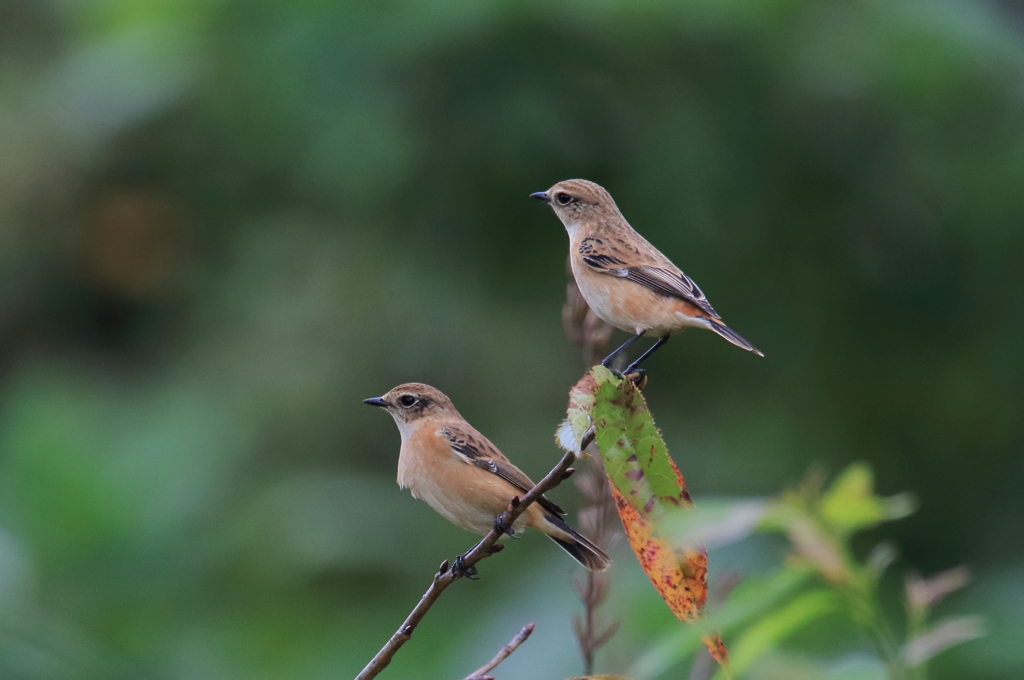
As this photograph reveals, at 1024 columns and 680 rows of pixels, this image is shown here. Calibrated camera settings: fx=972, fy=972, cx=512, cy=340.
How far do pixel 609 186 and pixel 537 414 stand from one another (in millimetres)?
1776

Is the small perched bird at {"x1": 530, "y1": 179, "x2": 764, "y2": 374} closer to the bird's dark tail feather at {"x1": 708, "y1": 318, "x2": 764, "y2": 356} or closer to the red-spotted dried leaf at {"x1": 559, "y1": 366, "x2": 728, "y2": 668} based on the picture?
the bird's dark tail feather at {"x1": 708, "y1": 318, "x2": 764, "y2": 356}

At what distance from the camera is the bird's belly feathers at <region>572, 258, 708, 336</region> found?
2150 mm

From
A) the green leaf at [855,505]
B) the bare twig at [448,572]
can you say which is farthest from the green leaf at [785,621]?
the bare twig at [448,572]

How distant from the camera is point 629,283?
86.4 inches

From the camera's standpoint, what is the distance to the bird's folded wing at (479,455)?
316 cm

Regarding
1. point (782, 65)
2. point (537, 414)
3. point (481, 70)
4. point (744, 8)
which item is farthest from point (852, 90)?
point (537, 414)

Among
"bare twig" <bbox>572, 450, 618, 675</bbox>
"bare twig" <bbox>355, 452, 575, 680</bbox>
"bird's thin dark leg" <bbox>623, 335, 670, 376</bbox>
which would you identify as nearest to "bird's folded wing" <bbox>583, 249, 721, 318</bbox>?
"bird's thin dark leg" <bbox>623, 335, 670, 376</bbox>

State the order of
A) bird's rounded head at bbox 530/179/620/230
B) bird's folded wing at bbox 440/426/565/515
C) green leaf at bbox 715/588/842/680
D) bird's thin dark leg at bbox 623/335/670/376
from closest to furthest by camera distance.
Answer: green leaf at bbox 715/588/842/680 < bird's thin dark leg at bbox 623/335/670/376 < bird's rounded head at bbox 530/179/620/230 < bird's folded wing at bbox 440/426/565/515

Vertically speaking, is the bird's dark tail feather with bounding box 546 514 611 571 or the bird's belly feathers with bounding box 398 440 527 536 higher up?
the bird's belly feathers with bounding box 398 440 527 536

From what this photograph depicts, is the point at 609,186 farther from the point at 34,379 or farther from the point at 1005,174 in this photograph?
the point at 34,379

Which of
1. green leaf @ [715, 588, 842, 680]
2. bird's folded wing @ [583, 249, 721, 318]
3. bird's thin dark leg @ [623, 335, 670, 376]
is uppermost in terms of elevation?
bird's folded wing @ [583, 249, 721, 318]

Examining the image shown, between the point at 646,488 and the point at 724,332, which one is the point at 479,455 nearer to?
the point at 724,332

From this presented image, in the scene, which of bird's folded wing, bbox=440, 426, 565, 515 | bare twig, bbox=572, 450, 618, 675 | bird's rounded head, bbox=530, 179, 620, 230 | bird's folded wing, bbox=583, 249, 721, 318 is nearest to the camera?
bird's folded wing, bbox=583, 249, 721, 318

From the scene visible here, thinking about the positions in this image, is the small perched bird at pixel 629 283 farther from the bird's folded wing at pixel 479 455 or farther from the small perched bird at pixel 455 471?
the bird's folded wing at pixel 479 455
